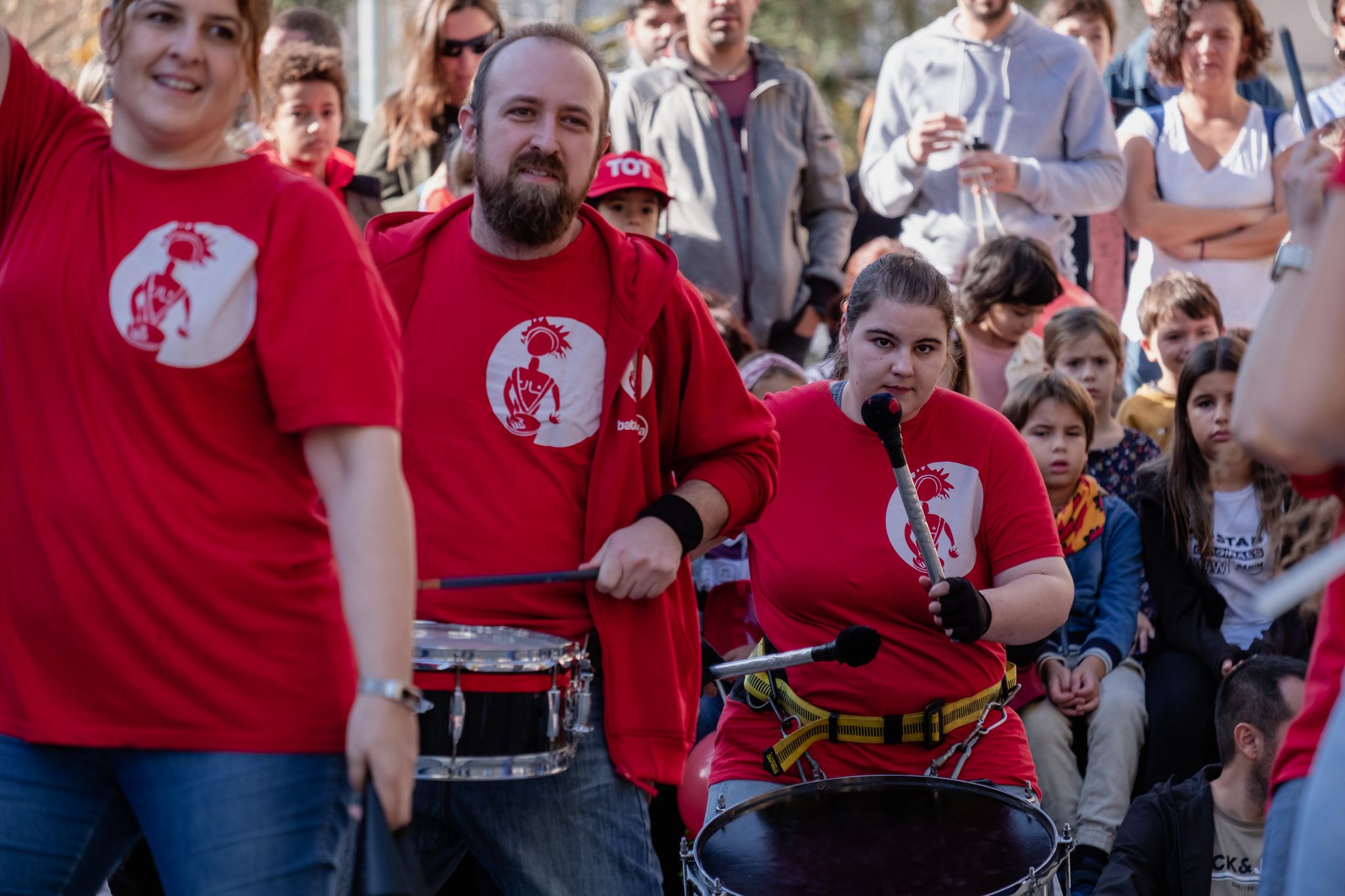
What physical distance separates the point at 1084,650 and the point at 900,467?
198 centimetres

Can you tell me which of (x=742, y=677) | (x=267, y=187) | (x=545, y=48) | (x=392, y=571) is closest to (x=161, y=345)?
(x=267, y=187)

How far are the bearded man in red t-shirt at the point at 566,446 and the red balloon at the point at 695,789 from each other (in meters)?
1.41

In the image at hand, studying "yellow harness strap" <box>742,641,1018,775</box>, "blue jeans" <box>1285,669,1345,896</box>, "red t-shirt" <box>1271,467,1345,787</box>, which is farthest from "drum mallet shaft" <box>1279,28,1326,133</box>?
"blue jeans" <box>1285,669,1345,896</box>

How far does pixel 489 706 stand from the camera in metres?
2.74

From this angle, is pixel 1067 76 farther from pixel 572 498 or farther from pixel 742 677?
pixel 572 498

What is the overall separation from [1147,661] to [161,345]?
386 cm

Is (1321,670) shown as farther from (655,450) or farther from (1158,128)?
(1158,128)

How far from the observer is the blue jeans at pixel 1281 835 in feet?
6.73

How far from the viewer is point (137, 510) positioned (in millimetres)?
2133

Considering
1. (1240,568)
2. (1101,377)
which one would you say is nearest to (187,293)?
(1240,568)

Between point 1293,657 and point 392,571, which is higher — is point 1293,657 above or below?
below

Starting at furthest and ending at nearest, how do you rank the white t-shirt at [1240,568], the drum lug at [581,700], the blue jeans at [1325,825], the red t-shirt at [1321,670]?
the white t-shirt at [1240,568], the drum lug at [581,700], the red t-shirt at [1321,670], the blue jeans at [1325,825]

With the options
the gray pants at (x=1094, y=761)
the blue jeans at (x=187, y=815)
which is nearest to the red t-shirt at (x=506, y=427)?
the blue jeans at (x=187, y=815)

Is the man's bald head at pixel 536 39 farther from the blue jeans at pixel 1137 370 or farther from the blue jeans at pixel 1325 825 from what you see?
the blue jeans at pixel 1137 370
